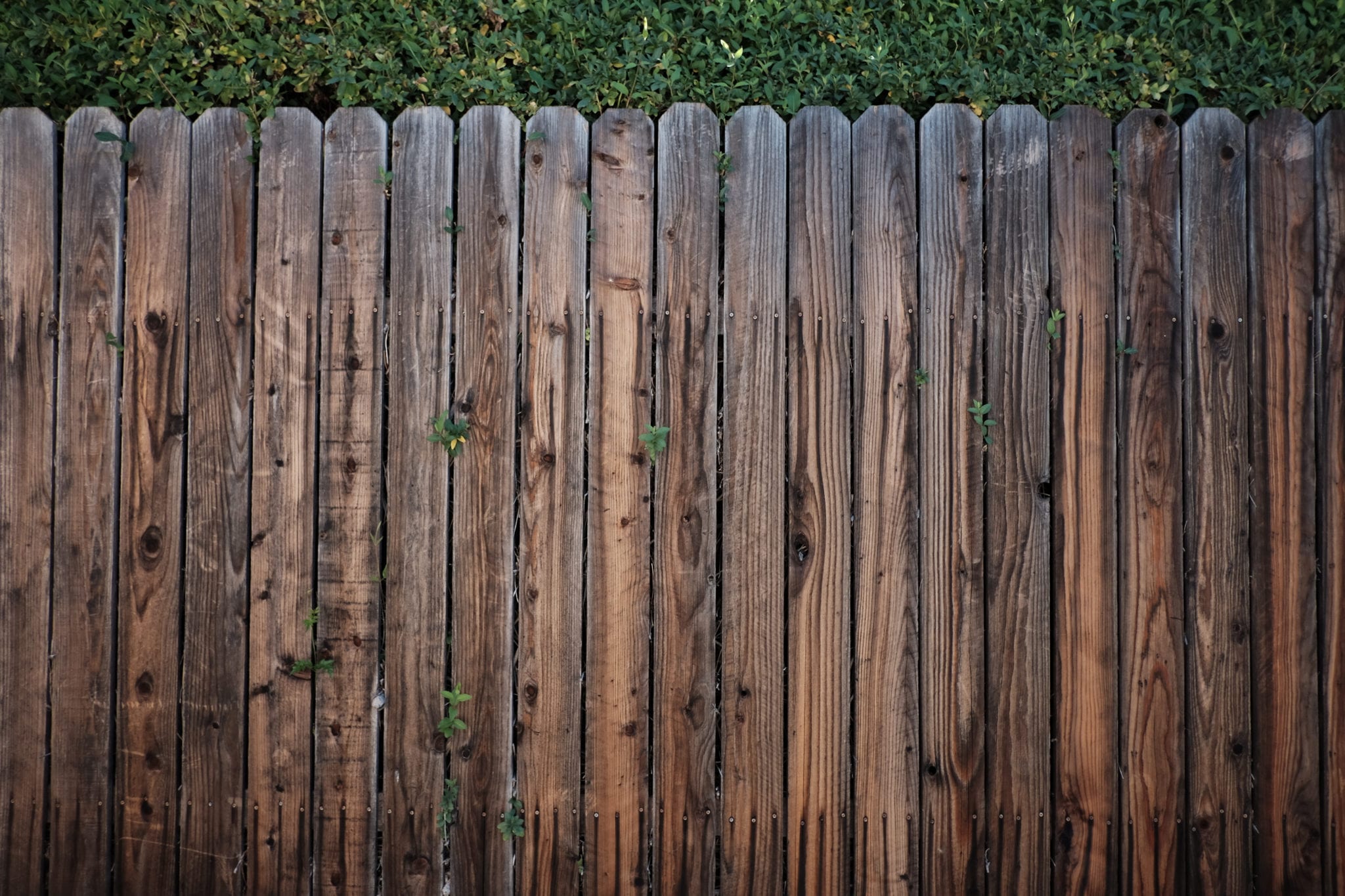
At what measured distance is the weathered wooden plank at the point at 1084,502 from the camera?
227cm

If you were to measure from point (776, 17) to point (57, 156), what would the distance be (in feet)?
6.80

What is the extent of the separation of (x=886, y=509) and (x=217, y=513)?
1.82 m

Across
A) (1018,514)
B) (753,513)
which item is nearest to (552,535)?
(753,513)

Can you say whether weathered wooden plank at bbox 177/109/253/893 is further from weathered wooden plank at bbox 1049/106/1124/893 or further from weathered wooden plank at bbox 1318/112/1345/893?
weathered wooden plank at bbox 1318/112/1345/893

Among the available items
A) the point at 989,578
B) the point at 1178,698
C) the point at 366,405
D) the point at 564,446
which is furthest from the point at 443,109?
the point at 1178,698

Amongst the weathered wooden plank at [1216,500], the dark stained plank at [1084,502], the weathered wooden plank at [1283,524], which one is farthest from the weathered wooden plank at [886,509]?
the weathered wooden plank at [1283,524]

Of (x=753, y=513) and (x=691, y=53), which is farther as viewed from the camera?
(x=691, y=53)

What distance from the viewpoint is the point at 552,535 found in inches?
90.4

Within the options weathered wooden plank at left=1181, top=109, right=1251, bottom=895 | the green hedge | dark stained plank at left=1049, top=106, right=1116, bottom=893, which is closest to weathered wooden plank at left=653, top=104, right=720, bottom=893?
the green hedge

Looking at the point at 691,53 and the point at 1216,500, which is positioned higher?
the point at 691,53

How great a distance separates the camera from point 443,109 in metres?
2.35

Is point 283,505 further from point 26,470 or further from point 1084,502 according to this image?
point 1084,502

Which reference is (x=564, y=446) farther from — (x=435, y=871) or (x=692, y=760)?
(x=435, y=871)

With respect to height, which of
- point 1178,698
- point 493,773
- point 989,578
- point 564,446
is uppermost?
point 564,446
